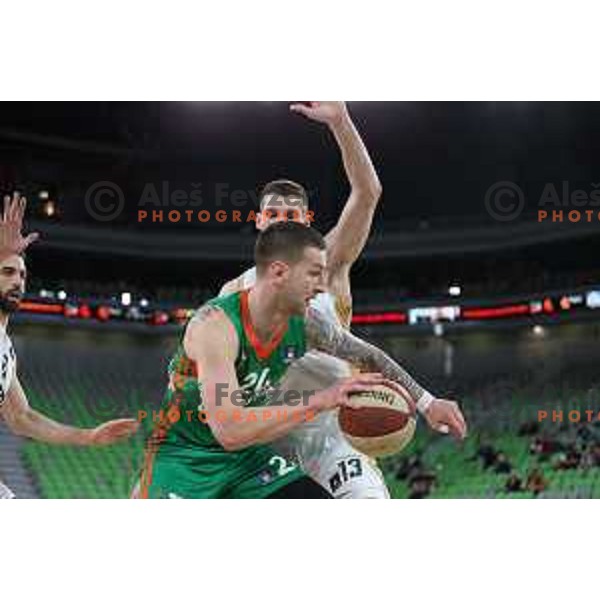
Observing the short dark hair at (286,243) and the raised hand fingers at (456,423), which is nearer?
the short dark hair at (286,243)

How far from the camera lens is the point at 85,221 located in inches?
297

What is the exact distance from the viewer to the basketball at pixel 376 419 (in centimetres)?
675

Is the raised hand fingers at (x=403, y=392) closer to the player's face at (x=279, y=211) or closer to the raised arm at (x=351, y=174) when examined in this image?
the raised arm at (x=351, y=174)

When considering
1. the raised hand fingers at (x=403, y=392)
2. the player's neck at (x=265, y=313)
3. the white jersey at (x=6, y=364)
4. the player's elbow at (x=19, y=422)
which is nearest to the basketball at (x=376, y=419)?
the raised hand fingers at (x=403, y=392)

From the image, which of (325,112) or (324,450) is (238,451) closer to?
(324,450)

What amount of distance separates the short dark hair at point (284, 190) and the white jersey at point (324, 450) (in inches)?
23.2

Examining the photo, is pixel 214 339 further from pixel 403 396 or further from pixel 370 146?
pixel 370 146

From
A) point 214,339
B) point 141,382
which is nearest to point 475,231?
point 214,339

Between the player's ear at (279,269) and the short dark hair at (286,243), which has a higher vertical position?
the short dark hair at (286,243)

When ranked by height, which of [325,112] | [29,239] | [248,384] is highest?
[325,112]

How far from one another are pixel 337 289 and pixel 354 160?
Answer: 0.82 metres

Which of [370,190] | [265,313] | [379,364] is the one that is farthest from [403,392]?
[370,190]

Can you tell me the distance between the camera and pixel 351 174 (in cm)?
731
